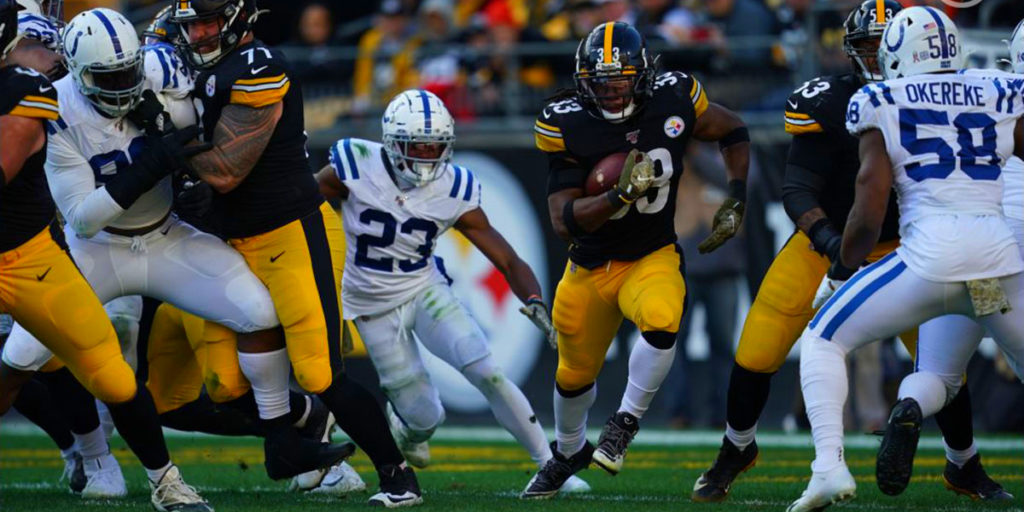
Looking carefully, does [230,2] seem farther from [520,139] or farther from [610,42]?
[520,139]

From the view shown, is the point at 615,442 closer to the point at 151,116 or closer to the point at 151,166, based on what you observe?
the point at 151,166

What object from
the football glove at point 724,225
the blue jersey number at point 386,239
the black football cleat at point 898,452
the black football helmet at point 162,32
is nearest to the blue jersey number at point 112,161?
the black football helmet at point 162,32

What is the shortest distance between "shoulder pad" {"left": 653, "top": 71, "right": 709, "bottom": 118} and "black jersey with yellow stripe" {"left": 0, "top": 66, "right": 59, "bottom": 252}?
2.36 meters

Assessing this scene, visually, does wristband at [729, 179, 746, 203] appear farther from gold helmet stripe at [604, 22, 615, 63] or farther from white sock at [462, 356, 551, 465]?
white sock at [462, 356, 551, 465]

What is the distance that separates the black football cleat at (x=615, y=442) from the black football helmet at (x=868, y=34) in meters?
1.57

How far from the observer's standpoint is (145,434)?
18.0 ft

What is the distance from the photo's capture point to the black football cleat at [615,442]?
5.76 metres

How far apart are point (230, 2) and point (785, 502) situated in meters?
2.76

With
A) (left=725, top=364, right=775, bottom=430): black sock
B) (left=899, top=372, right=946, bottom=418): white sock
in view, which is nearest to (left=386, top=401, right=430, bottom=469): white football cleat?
(left=725, top=364, right=775, bottom=430): black sock

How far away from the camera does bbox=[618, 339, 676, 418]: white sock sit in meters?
5.95

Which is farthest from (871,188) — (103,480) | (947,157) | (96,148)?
(103,480)

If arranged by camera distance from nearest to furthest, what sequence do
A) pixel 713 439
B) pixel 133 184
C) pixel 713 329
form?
pixel 133 184, pixel 713 439, pixel 713 329

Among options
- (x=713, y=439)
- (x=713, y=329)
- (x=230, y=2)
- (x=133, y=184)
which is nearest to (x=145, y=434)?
(x=133, y=184)

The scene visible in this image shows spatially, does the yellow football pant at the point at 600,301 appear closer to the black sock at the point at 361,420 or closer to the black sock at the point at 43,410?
the black sock at the point at 361,420
